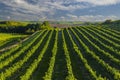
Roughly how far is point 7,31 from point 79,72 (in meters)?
108

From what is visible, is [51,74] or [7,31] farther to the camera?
[7,31]

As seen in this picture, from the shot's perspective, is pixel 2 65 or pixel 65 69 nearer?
pixel 65 69

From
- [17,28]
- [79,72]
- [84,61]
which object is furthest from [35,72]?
[17,28]

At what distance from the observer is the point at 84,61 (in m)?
34.8

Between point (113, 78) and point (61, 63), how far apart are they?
9604 mm

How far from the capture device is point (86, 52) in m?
41.9

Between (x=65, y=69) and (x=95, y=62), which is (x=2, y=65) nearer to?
(x=65, y=69)

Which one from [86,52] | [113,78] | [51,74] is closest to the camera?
[113,78]

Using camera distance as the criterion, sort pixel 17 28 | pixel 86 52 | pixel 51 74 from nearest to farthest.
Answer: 1. pixel 51 74
2. pixel 86 52
3. pixel 17 28

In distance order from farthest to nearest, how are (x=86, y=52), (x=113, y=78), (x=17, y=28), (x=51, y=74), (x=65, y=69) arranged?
(x=17, y=28), (x=86, y=52), (x=65, y=69), (x=51, y=74), (x=113, y=78)

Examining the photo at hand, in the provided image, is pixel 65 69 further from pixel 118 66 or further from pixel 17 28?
pixel 17 28

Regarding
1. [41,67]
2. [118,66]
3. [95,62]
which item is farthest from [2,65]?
[118,66]

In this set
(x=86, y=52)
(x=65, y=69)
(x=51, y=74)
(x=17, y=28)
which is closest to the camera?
(x=51, y=74)

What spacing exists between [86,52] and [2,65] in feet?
40.9
